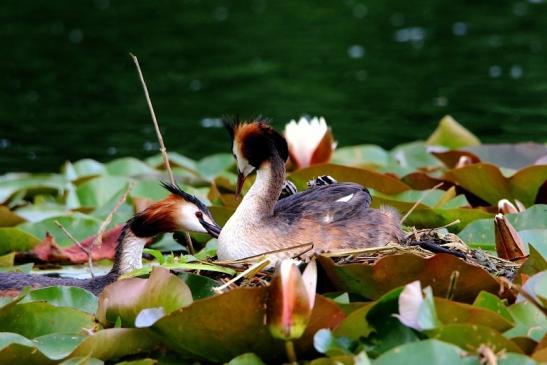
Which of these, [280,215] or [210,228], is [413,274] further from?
[210,228]

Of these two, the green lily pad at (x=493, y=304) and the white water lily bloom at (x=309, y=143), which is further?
the white water lily bloom at (x=309, y=143)

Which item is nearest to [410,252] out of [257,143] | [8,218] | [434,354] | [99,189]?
[257,143]

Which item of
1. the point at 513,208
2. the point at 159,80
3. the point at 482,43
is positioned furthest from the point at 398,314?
the point at 482,43

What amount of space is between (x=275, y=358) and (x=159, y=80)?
990 centimetres

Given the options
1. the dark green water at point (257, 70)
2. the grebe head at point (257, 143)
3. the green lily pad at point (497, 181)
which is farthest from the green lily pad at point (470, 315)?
the dark green water at point (257, 70)

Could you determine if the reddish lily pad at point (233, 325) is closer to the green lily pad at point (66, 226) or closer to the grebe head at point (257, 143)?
the grebe head at point (257, 143)

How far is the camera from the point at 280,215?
15.2 ft

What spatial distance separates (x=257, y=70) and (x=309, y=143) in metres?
6.61

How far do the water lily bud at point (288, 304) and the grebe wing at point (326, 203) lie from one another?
3.92 feet

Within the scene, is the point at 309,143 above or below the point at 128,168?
above

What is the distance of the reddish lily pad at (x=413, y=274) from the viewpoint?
12.4ft

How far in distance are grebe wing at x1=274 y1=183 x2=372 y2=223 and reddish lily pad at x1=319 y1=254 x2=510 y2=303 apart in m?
0.67

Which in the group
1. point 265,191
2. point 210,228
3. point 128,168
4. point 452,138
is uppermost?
point 265,191

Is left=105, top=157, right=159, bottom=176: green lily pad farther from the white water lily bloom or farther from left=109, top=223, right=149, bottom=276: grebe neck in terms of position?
left=109, top=223, right=149, bottom=276: grebe neck
